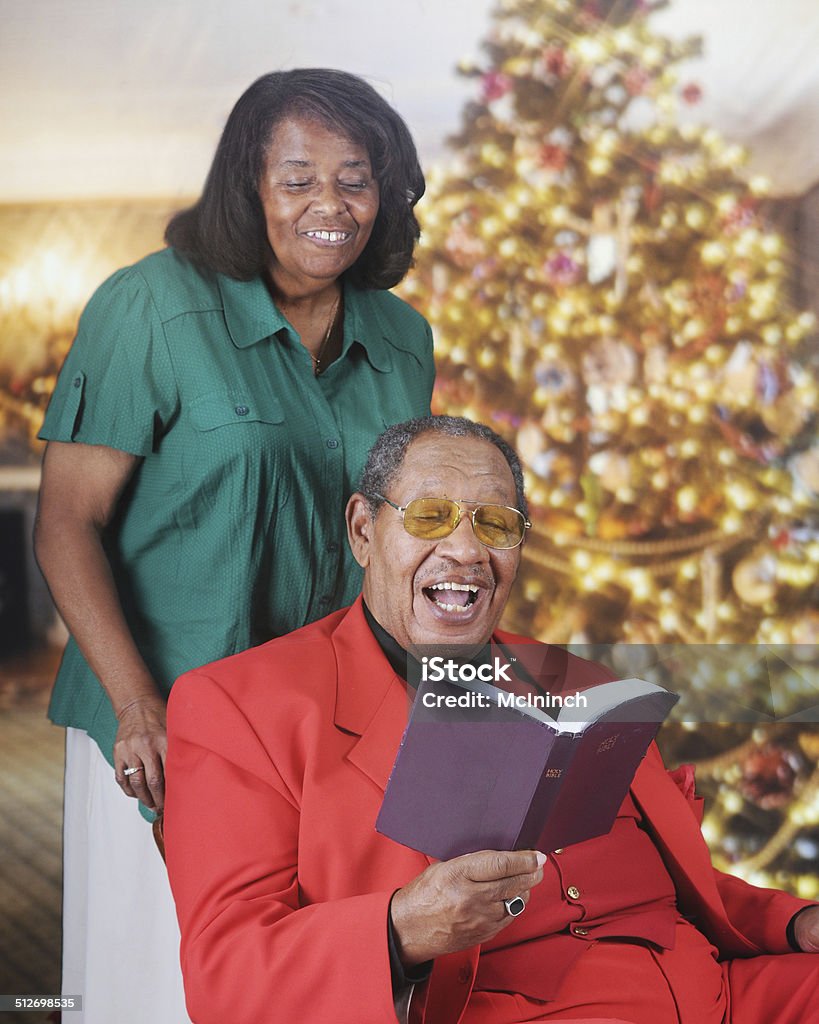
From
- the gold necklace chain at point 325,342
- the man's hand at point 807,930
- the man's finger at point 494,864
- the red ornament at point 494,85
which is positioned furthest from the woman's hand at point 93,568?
the red ornament at point 494,85

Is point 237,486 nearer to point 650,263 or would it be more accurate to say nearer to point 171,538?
point 171,538

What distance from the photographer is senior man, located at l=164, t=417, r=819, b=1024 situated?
1543 mm

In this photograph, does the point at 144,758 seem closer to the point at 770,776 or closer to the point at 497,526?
the point at 497,526

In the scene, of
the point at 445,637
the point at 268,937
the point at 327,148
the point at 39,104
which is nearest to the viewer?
the point at 268,937

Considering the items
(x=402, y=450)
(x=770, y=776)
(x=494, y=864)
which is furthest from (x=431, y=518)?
(x=770, y=776)

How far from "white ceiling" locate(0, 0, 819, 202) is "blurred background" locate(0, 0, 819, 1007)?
0.03m

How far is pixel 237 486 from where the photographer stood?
83.7 inches

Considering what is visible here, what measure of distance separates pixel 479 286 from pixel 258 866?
2698 mm

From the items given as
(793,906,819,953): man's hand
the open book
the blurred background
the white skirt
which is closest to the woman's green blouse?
the white skirt

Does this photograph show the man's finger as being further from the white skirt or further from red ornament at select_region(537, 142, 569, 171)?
red ornament at select_region(537, 142, 569, 171)

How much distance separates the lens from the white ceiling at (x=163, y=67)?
3.51 m

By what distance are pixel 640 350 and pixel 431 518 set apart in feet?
7.39

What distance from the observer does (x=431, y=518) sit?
1.97 m

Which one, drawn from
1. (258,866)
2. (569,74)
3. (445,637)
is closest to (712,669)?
(569,74)
